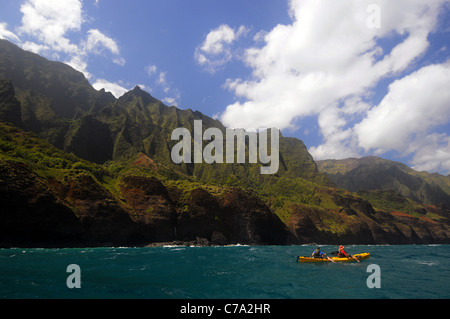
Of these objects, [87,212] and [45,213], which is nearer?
[45,213]

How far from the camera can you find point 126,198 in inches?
3278

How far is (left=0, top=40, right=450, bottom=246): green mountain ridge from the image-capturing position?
183ft

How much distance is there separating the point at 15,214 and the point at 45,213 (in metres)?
5.21

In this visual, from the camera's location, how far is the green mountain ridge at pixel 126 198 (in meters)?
55.8
